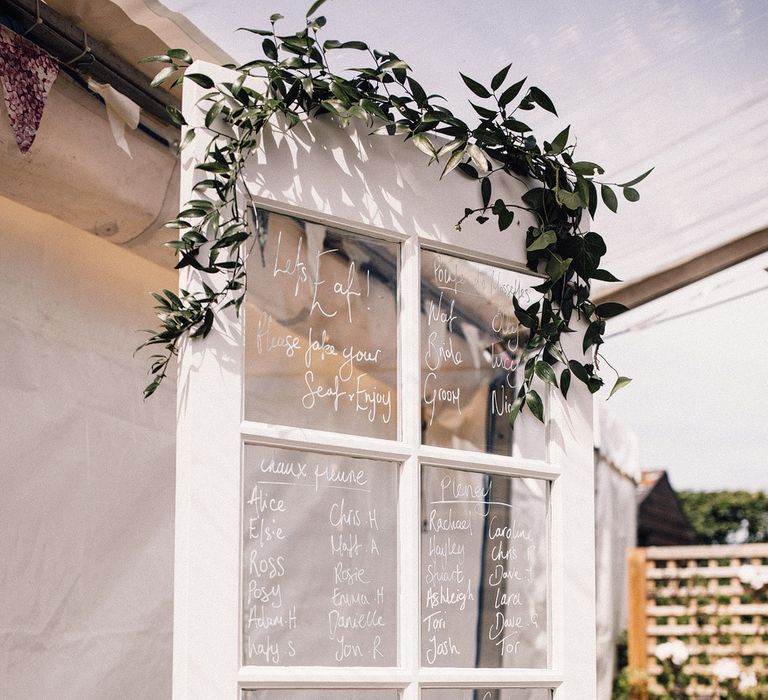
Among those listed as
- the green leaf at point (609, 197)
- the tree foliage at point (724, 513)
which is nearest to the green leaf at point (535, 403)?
the green leaf at point (609, 197)

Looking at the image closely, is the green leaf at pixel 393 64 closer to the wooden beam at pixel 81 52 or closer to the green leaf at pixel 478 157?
the green leaf at pixel 478 157

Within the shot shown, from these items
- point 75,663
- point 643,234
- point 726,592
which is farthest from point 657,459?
point 75,663

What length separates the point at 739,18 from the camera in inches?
80.0

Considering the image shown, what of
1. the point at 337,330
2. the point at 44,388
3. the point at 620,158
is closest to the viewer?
the point at 337,330

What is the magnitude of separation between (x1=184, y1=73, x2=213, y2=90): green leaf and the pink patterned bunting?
32 cm

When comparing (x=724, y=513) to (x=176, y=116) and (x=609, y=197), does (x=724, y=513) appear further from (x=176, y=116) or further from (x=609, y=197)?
(x=176, y=116)

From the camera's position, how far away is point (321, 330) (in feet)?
4.73

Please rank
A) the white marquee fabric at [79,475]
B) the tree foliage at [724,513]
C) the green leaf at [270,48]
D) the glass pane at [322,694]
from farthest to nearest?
the tree foliage at [724,513] → the white marquee fabric at [79,475] → the green leaf at [270,48] → the glass pane at [322,694]

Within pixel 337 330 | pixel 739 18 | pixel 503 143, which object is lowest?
pixel 337 330

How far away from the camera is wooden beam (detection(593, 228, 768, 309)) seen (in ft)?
9.82

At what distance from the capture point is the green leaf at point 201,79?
1.35 meters

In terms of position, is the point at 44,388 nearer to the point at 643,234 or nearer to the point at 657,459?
the point at 643,234

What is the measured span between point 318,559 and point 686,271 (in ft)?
6.88

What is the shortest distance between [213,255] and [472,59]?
947 mm
